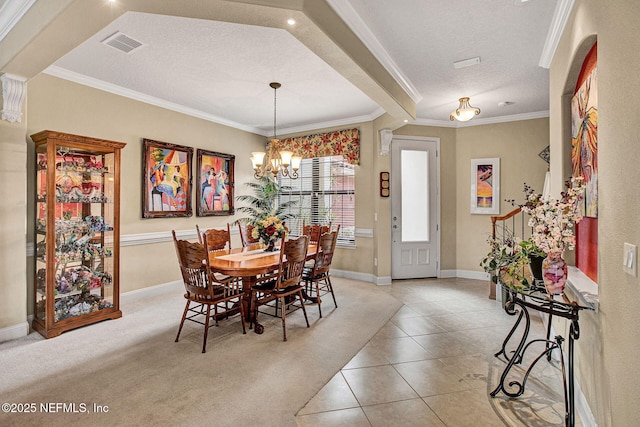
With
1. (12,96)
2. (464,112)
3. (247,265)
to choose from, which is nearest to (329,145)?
(464,112)

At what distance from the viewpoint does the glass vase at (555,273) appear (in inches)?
77.1

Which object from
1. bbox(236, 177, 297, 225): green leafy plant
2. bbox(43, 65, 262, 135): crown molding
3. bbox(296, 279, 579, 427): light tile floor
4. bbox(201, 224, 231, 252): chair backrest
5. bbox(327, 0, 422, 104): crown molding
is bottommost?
bbox(296, 279, 579, 427): light tile floor

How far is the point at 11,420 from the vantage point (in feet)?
6.51

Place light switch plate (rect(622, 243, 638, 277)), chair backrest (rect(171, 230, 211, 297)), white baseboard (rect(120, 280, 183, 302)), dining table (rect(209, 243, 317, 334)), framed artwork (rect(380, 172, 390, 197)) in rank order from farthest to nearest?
1. framed artwork (rect(380, 172, 390, 197))
2. white baseboard (rect(120, 280, 183, 302))
3. dining table (rect(209, 243, 317, 334))
4. chair backrest (rect(171, 230, 211, 297))
5. light switch plate (rect(622, 243, 638, 277))

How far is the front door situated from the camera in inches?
218

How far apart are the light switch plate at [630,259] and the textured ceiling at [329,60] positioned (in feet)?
6.49

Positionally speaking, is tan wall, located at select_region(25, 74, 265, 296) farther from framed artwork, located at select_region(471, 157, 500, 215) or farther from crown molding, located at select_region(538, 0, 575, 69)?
crown molding, located at select_region(538, 0, 575, 69)

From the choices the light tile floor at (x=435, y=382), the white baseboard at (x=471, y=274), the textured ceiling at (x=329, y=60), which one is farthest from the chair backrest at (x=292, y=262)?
the white baseboard at (x=471, y=274)

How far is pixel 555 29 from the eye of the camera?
259cm

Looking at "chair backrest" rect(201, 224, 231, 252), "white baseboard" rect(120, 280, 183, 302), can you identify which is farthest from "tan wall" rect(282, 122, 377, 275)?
"white baseboard" rect(120, 280, 183, 302)

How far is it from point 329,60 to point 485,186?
4063mm

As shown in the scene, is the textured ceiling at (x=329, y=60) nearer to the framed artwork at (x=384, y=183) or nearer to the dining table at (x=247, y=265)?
the framed artwork at (x=384, y=183)

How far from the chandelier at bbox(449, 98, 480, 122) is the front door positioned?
1.11 metres

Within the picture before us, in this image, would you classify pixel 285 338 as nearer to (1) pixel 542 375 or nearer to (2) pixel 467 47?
(1) pixel 542 375
